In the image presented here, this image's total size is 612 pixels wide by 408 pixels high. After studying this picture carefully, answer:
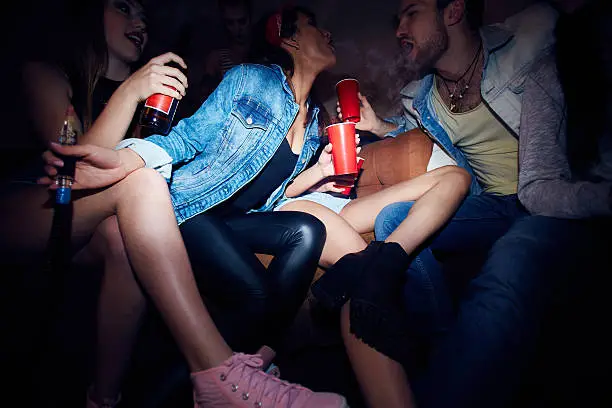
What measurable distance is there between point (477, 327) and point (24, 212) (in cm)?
162

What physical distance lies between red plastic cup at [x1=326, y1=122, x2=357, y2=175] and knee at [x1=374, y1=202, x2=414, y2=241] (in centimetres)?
26

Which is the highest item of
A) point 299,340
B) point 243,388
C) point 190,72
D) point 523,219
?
point 190,72

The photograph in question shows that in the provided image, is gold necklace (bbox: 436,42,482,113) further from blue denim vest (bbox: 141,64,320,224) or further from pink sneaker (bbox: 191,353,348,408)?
pink sneaker (bbox: 191,353,348,408)

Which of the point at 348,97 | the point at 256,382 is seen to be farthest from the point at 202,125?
the point at 256,382

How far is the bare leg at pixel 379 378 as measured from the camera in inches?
38.8

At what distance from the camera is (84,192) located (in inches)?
44.6

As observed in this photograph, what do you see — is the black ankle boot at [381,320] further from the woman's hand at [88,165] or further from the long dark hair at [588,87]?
the long dark hair at [588,87]

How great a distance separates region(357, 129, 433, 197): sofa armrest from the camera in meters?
1.98

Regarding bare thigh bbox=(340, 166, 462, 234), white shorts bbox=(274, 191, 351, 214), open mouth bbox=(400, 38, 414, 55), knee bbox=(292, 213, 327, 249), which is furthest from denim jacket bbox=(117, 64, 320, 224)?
open mouth bbox=(400, 38, 414, 55)

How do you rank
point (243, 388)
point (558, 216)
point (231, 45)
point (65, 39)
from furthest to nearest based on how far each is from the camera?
point (231, 45) → point (65, 39) → point (558, 216) → point (243, 388)

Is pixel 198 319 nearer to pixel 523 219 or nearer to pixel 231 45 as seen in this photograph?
pixel 523 219

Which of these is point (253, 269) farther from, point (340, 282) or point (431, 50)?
point (431, 50)

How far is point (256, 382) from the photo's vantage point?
3.30 ft

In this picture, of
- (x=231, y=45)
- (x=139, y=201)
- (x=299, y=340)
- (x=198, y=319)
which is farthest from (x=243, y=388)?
(x=231, y=45)
